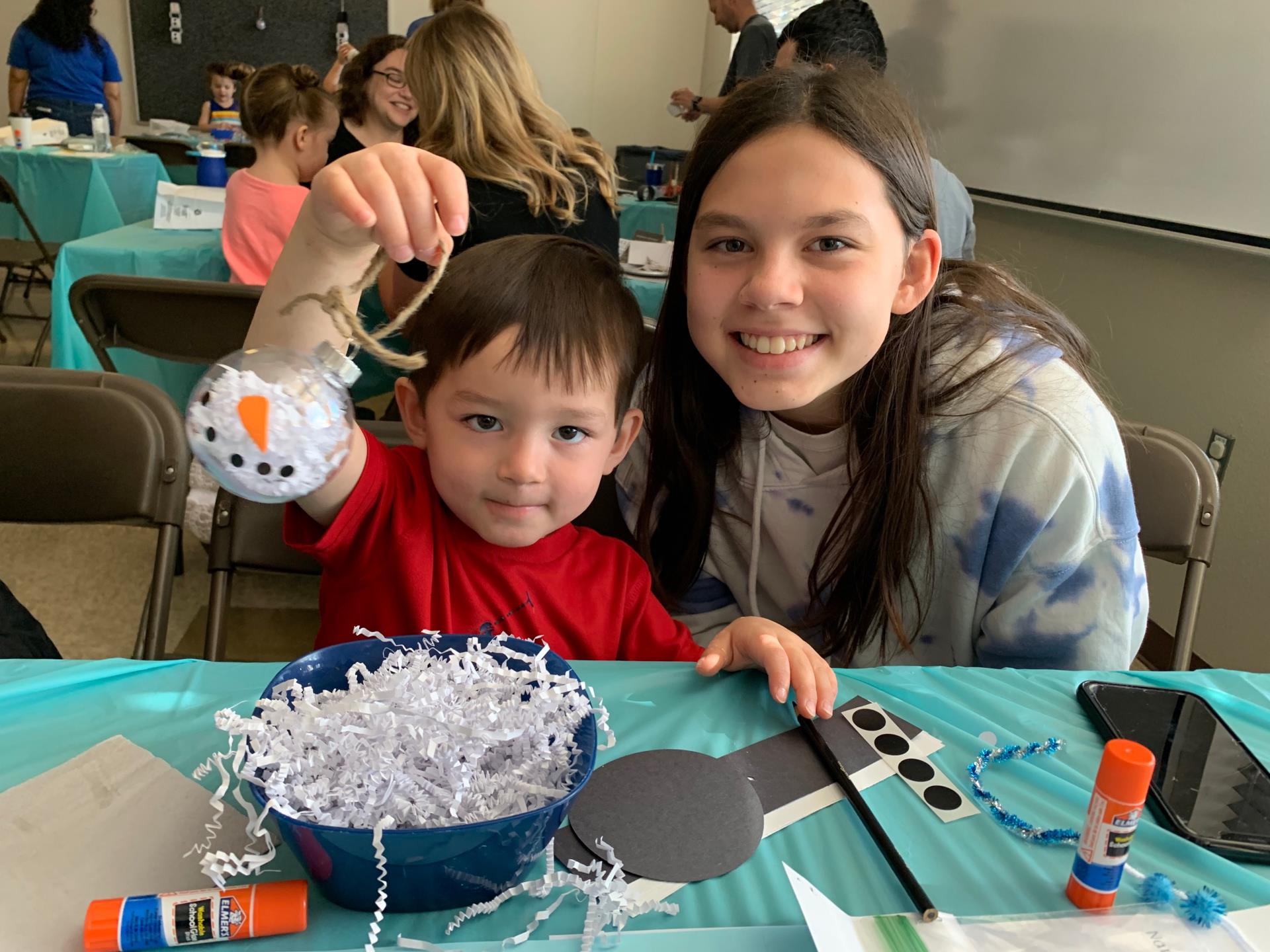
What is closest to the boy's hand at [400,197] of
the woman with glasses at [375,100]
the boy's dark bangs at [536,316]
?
the boy's dark bangs at [536,316]

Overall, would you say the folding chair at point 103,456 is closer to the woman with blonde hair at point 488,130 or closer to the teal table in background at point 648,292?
the woman with blonde hair at point 488,130

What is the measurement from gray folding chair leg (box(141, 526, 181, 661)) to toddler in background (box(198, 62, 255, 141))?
534cm

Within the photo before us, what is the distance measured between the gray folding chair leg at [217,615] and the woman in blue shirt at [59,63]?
17.7 feet

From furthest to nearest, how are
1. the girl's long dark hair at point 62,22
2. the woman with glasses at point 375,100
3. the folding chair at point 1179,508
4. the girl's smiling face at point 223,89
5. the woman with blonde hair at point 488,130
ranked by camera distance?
the girl's smiling face at point 223,89 → the girl's long dark hair at point 62,22 → the woman with glasses at point 375,100 → the woman with blonde hair at point 488,130 → the folding chair at point 1179,508

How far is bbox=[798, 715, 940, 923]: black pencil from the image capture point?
0.57 m

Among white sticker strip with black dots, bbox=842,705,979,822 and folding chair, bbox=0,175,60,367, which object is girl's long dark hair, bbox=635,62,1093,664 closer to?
white sticker strip with black dots, bbox=842,705,979,822

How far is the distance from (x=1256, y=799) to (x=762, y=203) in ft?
2.27

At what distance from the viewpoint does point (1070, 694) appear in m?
0.84

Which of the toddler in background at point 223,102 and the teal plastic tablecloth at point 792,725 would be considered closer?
the teal plastic tablecloth at point 792,725

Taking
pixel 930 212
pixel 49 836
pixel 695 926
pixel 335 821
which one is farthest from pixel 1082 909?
pixel 930 212

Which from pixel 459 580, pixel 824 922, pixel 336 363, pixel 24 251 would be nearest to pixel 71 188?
pixel 24 251

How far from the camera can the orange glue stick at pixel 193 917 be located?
19.4 inches

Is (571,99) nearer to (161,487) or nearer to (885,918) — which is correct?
(161,487)

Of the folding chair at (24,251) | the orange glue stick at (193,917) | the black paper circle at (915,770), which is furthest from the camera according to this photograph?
the folding chair at (24,251)
